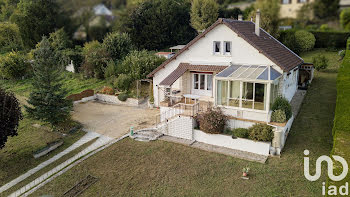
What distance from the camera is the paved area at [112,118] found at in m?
23.2

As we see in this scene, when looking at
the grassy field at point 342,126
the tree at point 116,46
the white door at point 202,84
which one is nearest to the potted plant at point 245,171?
the grassy field at point 342,126

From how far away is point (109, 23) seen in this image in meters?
47.8

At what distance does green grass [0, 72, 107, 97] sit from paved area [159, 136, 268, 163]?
18.4m

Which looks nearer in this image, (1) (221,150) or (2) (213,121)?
(1) (221,150)

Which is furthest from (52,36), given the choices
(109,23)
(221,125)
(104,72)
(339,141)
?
(339,141)

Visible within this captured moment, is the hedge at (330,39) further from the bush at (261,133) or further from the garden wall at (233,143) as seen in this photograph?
the garden wall at (233,143)

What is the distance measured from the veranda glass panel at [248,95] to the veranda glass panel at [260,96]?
314 millimetres

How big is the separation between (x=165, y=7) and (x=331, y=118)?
42.6 meters

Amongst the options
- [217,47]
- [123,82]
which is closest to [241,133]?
[217,47]

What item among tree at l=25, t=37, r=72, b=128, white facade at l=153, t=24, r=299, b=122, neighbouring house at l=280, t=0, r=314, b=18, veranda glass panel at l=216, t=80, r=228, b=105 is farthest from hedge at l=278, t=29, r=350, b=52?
tree at l=25, t=37, r=72, b=128

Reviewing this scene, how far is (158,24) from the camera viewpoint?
5506 cm

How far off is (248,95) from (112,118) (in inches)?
521

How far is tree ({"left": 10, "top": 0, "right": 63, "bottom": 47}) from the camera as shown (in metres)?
52.3

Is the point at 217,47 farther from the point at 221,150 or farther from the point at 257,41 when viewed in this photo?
the point at 221,150
